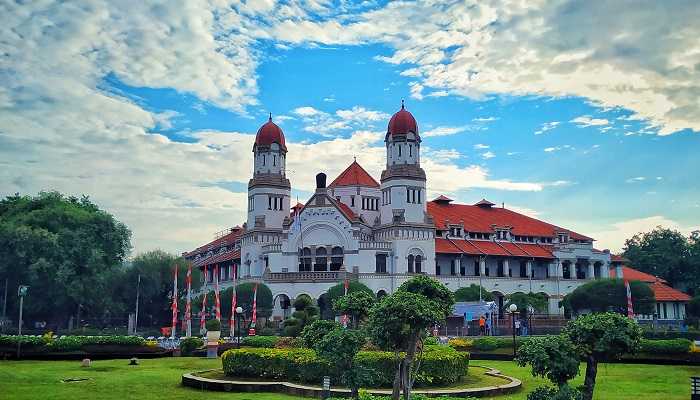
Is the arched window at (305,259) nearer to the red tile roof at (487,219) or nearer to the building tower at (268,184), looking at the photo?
the building tower at (268,184)

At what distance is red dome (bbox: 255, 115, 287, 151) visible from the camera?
7450 centimetres

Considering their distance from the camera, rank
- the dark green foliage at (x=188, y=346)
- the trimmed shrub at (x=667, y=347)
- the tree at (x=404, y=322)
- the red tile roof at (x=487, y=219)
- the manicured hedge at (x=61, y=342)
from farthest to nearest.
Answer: the red tile roof at (x=487, y=219), the dark green foliage at (x=188, y=346), the manicured hedge at (x=61, y=342), the trimmed shrub at (x=667, y=347), the tree at (x=404, y=322)

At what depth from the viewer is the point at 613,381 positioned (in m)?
25.8

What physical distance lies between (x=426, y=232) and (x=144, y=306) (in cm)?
2837

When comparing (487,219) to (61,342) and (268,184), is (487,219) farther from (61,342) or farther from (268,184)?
(61,342)

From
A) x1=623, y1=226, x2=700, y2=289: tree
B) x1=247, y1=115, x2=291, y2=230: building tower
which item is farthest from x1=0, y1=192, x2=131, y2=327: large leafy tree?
x1=623, y1=226, x2=700, y2=289: tree

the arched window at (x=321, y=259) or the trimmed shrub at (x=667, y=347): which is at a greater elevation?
the arched window at (x=321, y=259)

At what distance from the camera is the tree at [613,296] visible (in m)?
63.4

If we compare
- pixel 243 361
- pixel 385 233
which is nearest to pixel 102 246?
pixel 385 233

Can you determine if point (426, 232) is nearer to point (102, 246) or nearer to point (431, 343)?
point (102, 246)

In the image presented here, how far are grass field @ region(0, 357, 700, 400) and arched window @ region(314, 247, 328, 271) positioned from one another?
35.2 metres

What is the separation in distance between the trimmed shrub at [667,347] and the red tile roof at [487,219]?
134 ft

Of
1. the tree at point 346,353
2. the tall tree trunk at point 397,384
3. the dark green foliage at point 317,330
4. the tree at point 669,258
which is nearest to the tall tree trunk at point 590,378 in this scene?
the tall tree trunk at point 397,384

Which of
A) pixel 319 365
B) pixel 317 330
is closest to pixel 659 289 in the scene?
pixel 319 365
